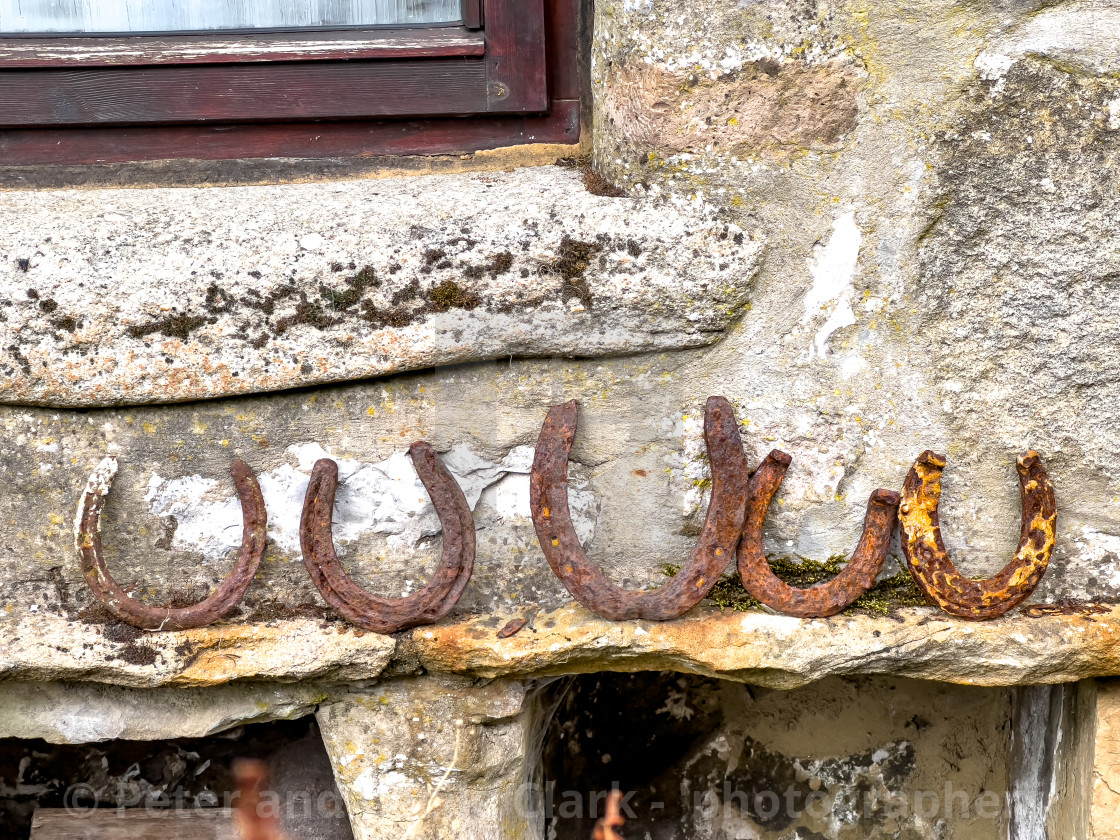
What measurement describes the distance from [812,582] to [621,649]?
0.78ft

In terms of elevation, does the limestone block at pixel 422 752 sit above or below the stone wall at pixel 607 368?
below

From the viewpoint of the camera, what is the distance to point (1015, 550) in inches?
43.0

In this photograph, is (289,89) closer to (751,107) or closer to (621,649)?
(751,107)

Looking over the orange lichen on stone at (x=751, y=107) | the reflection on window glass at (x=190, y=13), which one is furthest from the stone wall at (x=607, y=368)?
the reflection on window glass at (x=190, y=13)

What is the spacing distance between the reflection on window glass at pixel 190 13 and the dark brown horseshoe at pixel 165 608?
0.54 meters

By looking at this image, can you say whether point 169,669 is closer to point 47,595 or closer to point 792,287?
point 47,595

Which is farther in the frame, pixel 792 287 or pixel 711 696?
pixel 711 696

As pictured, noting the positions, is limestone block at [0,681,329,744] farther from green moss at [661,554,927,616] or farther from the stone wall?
green moss at [661,554,927,616]

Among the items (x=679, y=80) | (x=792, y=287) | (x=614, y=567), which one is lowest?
(x=614, y=567)

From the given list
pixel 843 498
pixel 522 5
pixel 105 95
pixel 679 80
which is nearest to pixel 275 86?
pixel 105 95

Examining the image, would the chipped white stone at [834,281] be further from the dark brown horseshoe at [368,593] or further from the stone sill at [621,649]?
the dark brown horseshoe at [368,593]

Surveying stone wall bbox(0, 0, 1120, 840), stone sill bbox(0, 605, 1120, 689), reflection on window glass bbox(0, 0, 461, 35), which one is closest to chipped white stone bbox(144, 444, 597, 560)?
stone wall bbox(0, 0, 1120, 840)

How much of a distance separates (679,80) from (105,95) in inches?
26.9

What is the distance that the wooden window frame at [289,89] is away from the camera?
1.13 metres
